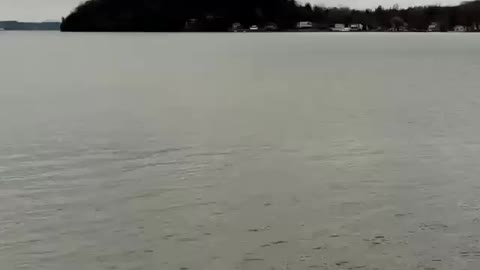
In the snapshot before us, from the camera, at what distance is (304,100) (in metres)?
42.7

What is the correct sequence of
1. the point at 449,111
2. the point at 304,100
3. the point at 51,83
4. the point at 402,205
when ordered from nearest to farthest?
the point at 402,205 → the point at 449,111 → the point at 304,100 → the point at 51,83

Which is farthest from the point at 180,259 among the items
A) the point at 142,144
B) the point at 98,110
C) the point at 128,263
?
the point at 98,110

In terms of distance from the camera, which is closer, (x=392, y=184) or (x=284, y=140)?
(x=392, y=184)

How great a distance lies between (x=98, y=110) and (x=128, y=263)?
2394 centimetres

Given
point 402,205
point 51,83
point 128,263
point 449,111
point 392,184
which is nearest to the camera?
point 128,263

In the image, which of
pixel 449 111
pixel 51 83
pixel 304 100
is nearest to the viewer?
pixel 449 111

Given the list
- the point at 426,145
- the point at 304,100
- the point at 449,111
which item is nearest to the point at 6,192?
the point at 426,145

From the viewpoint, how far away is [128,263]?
13.7 metres

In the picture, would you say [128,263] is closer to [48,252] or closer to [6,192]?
[48,252]

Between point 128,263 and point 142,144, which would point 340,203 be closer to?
point 128,263

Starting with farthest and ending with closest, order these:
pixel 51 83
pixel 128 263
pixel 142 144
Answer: pixel 51 83, pixel 142 144, pixel 128 263

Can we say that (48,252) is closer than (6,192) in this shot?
Yes

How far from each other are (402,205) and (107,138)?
483 inches

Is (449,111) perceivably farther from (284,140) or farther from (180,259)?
(180,259)
